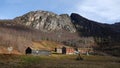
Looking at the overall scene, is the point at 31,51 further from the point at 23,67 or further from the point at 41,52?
the point at 23,67

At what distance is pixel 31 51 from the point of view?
195 m

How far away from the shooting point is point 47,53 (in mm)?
188625

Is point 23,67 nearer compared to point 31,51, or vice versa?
point 23,67

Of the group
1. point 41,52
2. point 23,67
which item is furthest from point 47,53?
point 23,67

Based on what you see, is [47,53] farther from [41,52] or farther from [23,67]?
[23,67]

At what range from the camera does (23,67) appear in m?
60.0

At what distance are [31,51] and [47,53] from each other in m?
12.4

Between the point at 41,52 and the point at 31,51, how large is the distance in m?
7.16

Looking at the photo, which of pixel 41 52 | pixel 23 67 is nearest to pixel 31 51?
pixel 41 52

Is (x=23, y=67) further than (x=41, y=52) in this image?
No

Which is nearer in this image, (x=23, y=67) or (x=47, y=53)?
(x=23, y=67)

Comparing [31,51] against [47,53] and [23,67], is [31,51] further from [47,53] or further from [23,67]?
[23,67]

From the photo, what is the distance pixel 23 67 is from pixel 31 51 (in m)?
135
